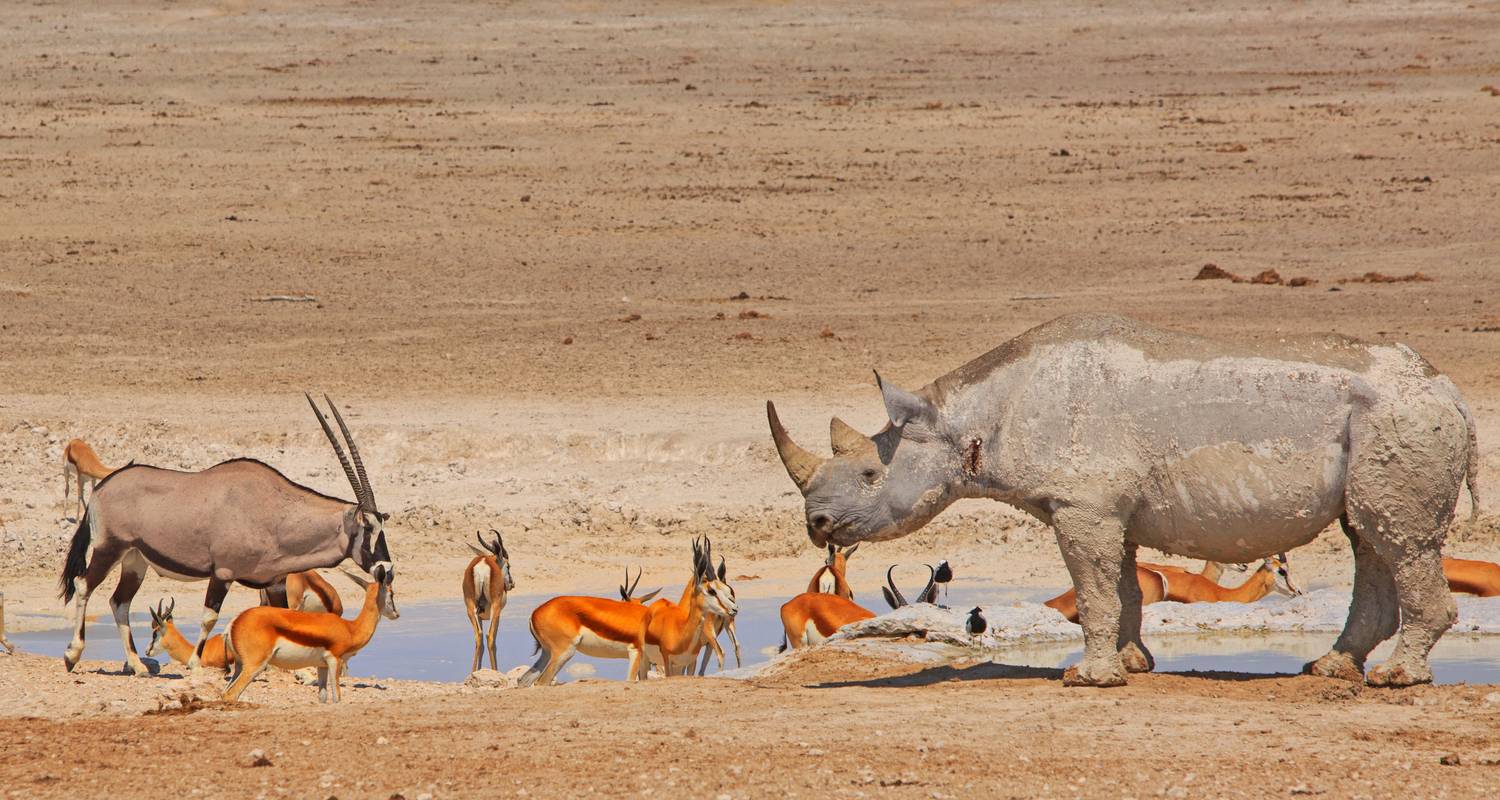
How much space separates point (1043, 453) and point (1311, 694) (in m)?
1.64

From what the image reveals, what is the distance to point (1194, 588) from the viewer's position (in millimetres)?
14711

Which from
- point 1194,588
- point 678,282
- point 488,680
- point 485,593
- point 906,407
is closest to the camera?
point 906,407

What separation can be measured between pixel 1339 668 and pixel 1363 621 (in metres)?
0.28

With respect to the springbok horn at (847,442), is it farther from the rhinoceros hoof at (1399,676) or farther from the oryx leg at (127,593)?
the oryx leg at (127,593)

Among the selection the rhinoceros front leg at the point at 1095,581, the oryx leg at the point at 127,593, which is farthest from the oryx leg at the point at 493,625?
the rhinoceros front leg at the point at 1095,581

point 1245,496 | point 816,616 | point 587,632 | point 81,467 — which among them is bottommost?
point 587,632

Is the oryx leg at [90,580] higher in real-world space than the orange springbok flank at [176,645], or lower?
higher

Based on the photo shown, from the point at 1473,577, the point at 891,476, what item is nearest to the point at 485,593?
the point at 891,476

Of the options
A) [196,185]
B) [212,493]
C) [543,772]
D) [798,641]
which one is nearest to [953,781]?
[543,772]

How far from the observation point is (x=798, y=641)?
1316cm

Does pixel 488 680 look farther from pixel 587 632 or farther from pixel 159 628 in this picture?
pixel 159 628

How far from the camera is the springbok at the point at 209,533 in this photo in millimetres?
13008

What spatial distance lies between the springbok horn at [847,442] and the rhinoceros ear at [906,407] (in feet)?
0.58

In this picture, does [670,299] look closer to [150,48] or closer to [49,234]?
[49,234]
